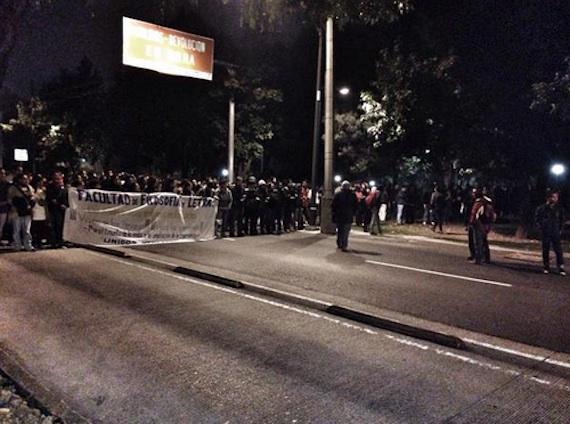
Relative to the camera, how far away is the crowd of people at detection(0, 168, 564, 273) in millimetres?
11844

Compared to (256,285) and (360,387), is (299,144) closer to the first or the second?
(256,285)

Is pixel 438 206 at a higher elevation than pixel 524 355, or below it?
higher

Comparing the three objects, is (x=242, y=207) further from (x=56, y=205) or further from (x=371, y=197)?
(x=56, y=205)

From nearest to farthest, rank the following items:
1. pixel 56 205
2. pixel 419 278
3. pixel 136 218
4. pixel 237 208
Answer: pixel 419 278
pixel 56 205
pixel 136 218
pixel 237 208

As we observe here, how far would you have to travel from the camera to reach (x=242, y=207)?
16188 millimetres

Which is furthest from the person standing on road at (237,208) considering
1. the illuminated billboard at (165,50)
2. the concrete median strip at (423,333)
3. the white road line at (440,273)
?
the concrete median strip at (423,333)

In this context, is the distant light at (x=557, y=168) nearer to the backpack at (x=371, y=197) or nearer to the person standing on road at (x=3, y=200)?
the backpack at (x=371, y=197)

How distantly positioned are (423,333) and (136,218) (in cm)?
947

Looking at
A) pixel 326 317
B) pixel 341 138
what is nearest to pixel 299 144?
pixel 341 138

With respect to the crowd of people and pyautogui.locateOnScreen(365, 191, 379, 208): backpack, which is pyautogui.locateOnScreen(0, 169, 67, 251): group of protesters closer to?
the crowd of people

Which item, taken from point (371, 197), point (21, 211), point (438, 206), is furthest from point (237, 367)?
point (438, 206)

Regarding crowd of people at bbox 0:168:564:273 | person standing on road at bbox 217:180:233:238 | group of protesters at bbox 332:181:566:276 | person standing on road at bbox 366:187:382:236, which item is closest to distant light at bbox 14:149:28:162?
crowd of people at bbox 0:168:564:273

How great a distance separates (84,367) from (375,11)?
204 inches

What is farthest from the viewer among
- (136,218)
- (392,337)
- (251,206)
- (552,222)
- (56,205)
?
(251,206)
